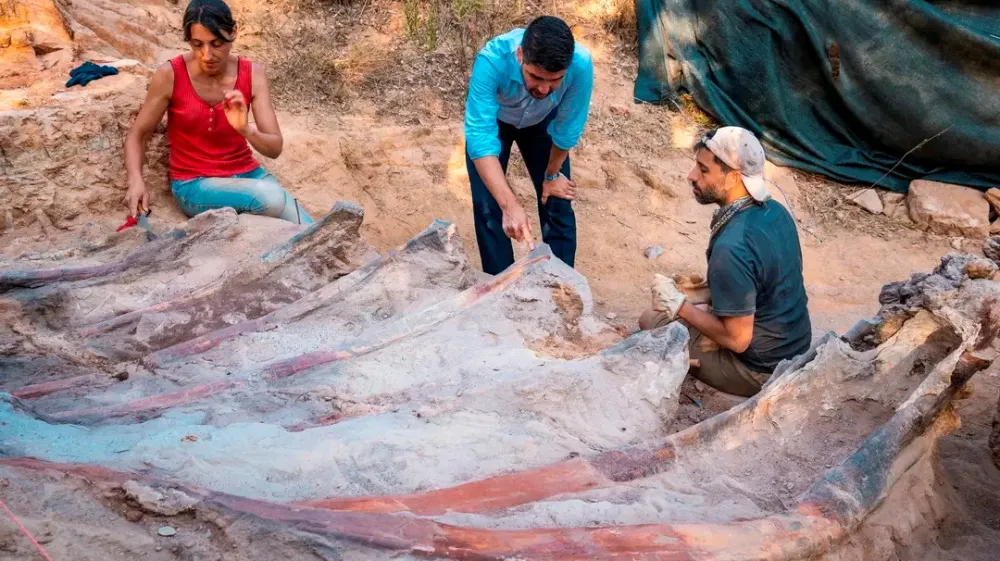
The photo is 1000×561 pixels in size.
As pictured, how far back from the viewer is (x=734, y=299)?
293 cm

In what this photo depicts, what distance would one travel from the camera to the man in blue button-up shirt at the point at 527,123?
311cm

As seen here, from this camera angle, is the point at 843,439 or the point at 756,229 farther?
the point at 756,229

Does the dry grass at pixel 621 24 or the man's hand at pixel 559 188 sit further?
the dry grass at pixel 621 24

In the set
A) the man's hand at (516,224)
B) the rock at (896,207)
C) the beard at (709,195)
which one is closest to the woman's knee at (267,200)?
the man's hand at (516,224)

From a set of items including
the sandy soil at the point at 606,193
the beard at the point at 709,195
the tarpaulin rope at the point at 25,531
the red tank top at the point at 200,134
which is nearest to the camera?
the tarpaulin rope at the point at 25,531

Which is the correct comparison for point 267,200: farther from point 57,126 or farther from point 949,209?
point 949,209

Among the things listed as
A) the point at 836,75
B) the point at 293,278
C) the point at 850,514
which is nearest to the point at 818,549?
the point at 850,514

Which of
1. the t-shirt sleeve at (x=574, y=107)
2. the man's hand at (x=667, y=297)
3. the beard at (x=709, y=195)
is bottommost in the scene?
the man's hand at (x=667, y=297)

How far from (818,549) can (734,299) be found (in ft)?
3.80

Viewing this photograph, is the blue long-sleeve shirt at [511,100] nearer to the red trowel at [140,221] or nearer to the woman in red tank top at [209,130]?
the woman in red tank top at [209,130]

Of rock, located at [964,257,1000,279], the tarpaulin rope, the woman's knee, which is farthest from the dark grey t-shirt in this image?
the tarpaulin rope

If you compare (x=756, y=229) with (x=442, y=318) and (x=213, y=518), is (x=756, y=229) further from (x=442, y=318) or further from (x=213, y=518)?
(x=213, y=518)

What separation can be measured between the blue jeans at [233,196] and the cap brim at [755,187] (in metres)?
2.01

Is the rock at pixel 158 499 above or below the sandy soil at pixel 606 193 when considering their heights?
above
